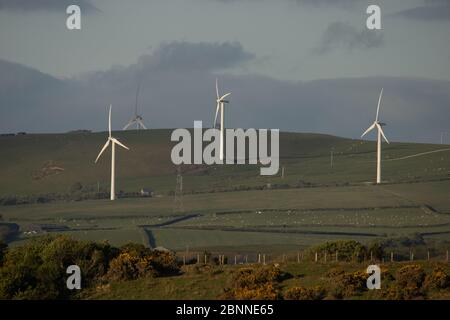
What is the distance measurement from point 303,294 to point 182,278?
926 centimetres

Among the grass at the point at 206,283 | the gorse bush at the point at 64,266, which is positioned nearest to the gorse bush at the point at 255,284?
the grass at the point at 206,283

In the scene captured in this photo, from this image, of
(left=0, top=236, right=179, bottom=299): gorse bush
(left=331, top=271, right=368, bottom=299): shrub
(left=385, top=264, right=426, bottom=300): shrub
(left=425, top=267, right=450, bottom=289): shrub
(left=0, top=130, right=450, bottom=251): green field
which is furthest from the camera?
(left=0, top=130, right=450, bottom=251): green field

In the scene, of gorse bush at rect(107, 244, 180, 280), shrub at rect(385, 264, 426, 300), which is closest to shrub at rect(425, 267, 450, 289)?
Result: shrub at rect(385, 264, 426, 300)

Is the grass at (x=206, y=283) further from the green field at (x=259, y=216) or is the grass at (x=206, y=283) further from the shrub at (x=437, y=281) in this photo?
the green field at (x=259, y=216)

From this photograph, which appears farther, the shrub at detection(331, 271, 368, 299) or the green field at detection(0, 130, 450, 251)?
the green field at detection(0, 130, 450, 251)

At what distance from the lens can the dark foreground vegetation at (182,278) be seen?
185ft

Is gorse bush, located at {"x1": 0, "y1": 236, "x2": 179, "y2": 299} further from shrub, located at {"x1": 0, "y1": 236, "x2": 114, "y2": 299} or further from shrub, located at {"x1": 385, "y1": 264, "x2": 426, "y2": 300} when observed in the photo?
shrub, located at {"x1": 385, "y1": 264, "x2": 426, "y2": 300}

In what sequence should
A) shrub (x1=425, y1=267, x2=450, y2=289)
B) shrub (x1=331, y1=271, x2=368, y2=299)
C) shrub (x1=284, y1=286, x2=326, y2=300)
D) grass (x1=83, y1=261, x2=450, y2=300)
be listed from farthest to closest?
grass (x1=83, y1=261, x2=450, y2=300) < shrub (x1=425, y1=267, x2=450, y2=289) < shrub (x1=331, y1=271, x2=368, y2=299) < shrub (x1=284, y1=286, x2=326, y2=300)

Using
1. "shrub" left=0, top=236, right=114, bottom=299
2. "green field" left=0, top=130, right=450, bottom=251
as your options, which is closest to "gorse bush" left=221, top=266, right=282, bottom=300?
"shrub" left=0, top=236, right=114, bottom=299

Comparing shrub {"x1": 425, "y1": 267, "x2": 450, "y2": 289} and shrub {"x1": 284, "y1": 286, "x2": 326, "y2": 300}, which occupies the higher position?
shrub {"x1": 425, "y1": 267, "x2": 450, "y2": 289}

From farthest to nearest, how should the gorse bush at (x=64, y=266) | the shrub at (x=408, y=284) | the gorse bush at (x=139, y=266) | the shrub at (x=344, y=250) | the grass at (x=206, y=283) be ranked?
the shrub at (x=344, y=250) < the gorse bush at (x=139, y=266) < the gorse bush at (x=64, y=266) < the grass at (x=206, y=283) < the shrub at (x=408, y=284)

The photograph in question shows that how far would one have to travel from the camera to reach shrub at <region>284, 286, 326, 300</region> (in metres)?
55.0
